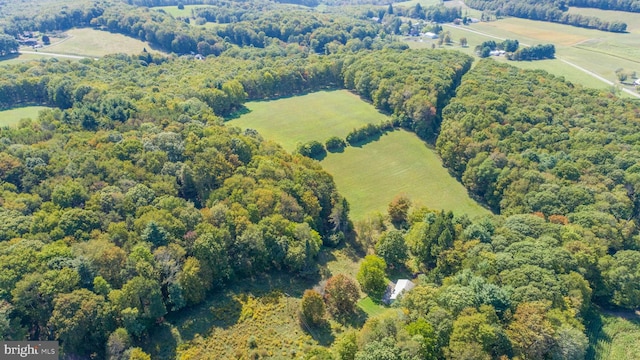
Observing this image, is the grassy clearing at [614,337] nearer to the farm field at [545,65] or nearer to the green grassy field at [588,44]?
the farm field at [545,65]

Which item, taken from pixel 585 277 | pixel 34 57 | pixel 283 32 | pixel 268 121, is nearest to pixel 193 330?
pixel 585 277

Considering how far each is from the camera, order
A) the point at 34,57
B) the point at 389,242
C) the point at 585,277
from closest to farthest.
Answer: the point at 585,277 < the point at 389,242 < the point at 34,57

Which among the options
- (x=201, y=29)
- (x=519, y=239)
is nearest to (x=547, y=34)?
(x=201, y=29)

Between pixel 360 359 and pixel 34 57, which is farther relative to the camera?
pixel 34 57

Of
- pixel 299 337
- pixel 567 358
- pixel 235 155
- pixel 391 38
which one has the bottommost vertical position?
pixel 299 337

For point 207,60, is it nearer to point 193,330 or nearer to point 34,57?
point 34,57

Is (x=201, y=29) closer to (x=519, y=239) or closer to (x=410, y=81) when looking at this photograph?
(x=410, y=81)

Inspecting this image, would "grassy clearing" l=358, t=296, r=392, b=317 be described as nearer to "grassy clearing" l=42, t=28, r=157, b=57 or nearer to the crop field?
the crop field
